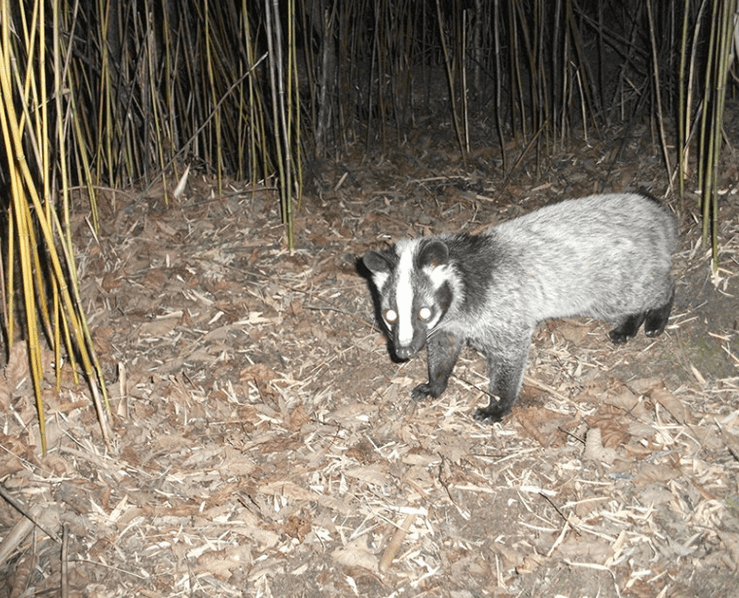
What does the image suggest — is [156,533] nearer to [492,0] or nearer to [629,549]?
[629,549]

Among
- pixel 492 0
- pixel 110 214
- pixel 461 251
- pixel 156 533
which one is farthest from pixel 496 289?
pixel 492 0

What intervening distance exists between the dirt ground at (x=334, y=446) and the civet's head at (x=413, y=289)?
0.55 metres

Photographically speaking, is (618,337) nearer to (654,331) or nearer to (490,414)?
(654,331)

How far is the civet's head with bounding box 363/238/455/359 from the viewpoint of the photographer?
12.5 ft

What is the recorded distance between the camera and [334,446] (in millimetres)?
3773

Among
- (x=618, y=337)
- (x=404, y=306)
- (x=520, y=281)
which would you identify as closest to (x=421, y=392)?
(x=404, y=306)

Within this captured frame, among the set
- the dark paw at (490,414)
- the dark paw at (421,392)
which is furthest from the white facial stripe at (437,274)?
the dark paw at (490,414)

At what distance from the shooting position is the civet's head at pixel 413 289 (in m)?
3.81

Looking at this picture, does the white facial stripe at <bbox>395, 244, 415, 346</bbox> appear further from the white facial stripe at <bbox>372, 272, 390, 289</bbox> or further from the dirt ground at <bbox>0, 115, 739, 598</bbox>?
the dirt ground at <bbox>0, 115, 739, 598</bbox>

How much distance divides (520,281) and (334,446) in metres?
1.69

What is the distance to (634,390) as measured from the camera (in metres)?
4.01

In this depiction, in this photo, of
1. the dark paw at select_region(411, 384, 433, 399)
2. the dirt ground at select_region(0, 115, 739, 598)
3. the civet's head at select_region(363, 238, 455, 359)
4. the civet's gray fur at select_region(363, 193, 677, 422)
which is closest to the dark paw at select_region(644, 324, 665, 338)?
the civet's gray fur at select_region(363, 193, 677, 422)

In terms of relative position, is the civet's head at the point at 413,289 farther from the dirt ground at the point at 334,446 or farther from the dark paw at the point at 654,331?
the dark paw at the point at 654,331

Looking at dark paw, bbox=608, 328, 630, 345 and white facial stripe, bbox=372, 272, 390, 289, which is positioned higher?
white facial stripe, bbox=372, 272, 390, 289
